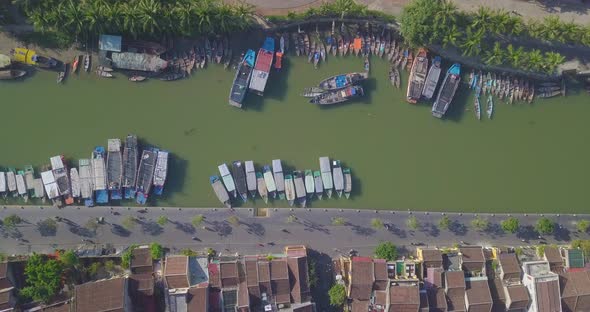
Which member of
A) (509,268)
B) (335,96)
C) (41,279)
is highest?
(335,96)

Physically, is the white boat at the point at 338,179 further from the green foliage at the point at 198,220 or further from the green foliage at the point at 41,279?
the green foliage at the point at 41,279

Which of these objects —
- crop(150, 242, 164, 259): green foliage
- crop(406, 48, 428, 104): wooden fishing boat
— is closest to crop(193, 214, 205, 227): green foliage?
crop(150, 242, 164, 259): green foliage

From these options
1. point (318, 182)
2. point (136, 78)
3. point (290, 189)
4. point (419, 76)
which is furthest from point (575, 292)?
point (136, 78)

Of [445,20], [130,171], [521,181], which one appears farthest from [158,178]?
[521,181]

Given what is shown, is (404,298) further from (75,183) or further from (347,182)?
(75,183)

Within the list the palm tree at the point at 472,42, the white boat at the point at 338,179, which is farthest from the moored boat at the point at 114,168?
the palm tree at the point at 472,42

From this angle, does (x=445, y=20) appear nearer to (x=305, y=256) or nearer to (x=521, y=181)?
(x=521, y=181)

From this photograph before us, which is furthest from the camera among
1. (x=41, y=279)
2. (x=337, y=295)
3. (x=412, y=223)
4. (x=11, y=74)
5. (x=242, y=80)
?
(x=412, y=223)
